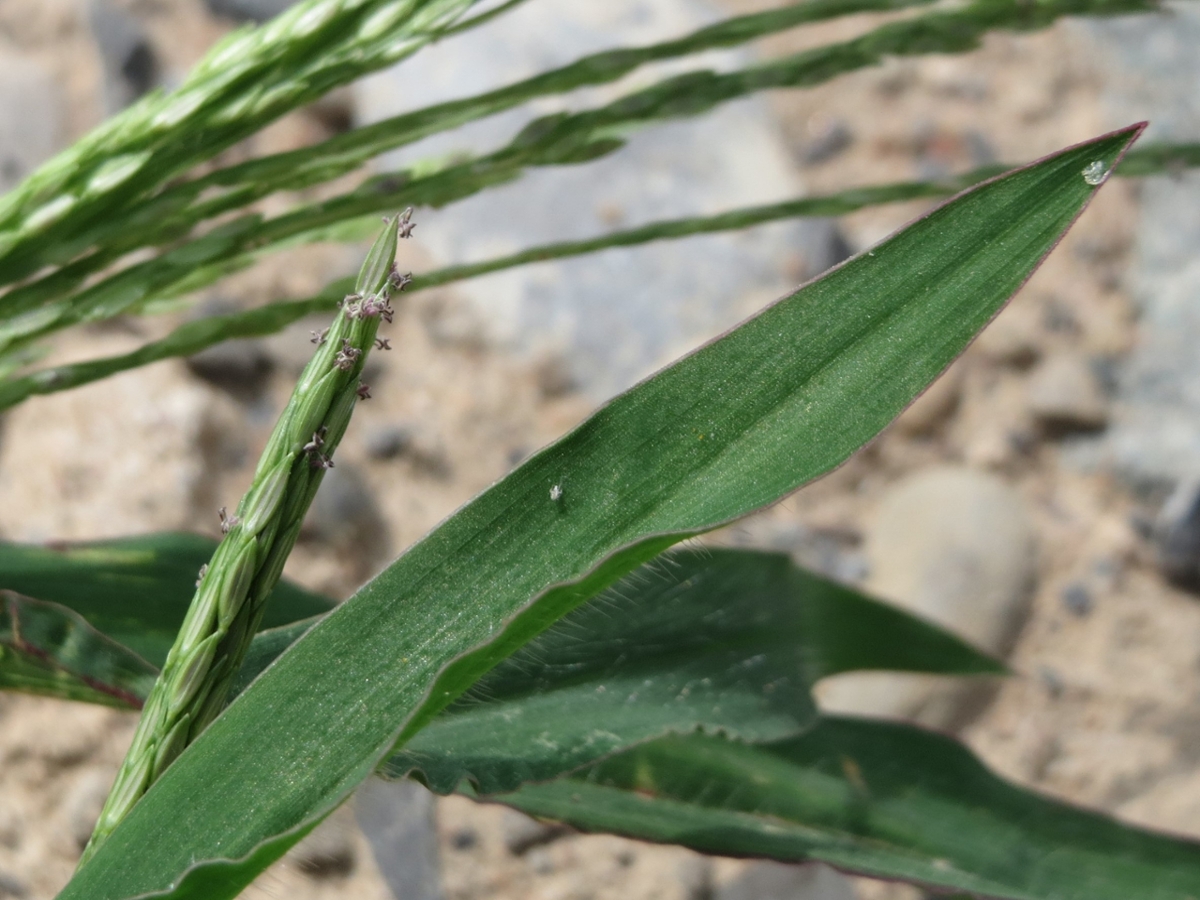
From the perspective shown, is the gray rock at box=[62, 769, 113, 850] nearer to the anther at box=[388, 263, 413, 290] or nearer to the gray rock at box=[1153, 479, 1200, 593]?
the anther at box=[388, 263, 413, 290]

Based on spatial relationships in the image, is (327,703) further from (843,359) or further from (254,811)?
(843,359)

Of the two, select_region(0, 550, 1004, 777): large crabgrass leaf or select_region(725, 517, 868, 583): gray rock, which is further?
select_region(725, 517, 868, 583): gray rock

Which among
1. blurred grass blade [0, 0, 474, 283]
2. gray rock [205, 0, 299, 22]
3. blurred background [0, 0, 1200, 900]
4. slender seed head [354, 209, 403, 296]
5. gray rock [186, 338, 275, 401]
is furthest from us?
gray rock [205, 0, 299, 22]

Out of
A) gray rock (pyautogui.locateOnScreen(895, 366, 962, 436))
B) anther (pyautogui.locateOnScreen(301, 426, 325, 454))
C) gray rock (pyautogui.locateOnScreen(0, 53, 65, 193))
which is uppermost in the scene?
gray rock (pyautogui.locateOnScreen(0, 53, 65, 193))

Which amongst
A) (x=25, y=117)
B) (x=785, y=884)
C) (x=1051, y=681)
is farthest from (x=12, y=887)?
(x=1051, y=681)

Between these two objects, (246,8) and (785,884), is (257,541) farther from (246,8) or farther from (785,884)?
(246,8)

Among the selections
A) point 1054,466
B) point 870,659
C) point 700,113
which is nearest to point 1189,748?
point 1054,466

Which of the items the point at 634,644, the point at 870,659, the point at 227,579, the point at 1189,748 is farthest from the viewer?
the point at 1189,748

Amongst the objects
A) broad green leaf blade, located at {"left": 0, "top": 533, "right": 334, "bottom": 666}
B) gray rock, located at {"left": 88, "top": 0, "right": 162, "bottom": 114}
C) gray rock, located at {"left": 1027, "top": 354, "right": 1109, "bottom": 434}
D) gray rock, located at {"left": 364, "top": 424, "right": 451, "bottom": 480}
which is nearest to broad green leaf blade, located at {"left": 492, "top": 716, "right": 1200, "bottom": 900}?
broad green leaf blade, located at {"left": 0, "top": 533, "right": 334, "bottom": 666}
